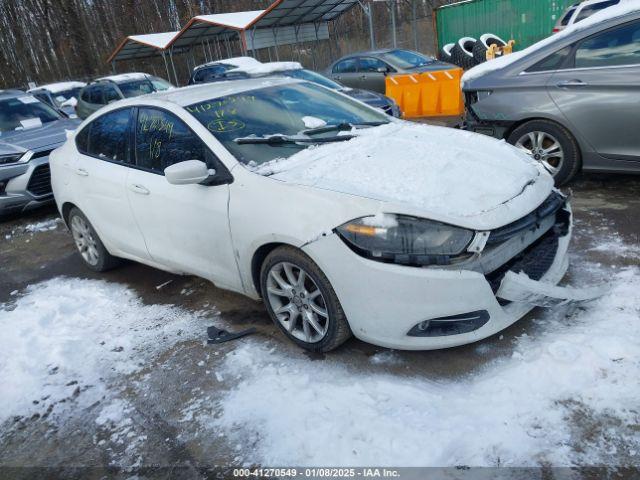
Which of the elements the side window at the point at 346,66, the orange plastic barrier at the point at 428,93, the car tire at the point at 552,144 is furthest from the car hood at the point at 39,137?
the side window at the point at 346,66

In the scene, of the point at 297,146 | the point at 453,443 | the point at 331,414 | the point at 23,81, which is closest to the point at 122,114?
the point at 297,146

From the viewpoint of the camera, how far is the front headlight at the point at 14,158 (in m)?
6.77

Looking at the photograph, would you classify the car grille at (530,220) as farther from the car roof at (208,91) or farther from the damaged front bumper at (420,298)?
the car roof at (208,91)

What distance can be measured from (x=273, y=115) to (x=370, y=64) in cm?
928

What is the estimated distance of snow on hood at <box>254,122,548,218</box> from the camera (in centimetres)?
267

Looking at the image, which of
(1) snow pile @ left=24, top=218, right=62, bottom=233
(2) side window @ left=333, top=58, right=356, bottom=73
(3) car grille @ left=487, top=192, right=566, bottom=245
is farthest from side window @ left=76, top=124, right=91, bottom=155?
(2) side window @ left=333, top=58, right=356, bottom=73

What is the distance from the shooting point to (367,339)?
2.79 m

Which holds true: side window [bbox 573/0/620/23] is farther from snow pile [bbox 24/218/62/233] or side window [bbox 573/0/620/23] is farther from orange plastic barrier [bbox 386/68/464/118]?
snow pile [bbox 24/218/62/233]

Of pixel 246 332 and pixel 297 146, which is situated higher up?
pixel 297 146

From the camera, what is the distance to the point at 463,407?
246cm

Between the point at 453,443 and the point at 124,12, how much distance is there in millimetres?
40898

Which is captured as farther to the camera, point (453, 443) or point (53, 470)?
point (53, 470)

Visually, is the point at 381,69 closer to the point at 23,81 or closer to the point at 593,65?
the point at 593,65

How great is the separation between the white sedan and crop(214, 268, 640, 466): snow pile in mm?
241
